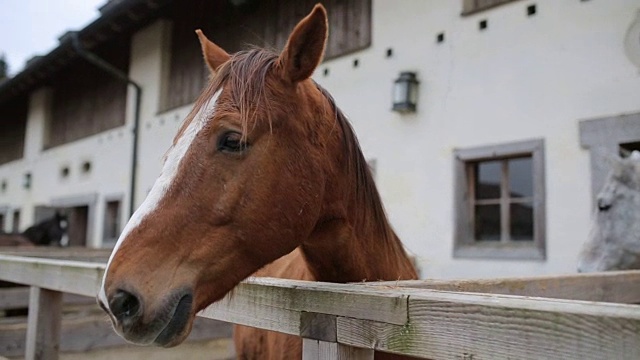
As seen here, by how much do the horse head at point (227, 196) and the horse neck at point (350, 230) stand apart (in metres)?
0.06

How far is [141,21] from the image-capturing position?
32.2ft

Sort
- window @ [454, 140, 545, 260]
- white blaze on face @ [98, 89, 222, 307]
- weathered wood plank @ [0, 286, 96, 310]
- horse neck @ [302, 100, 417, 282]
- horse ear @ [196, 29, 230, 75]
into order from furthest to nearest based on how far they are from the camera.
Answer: window @ [454, 140, 545, 260] → weathered wood plank @ [0, 286, 96, 310] → horse ear @ [196, 29, 230, 75] → horse neck @ [302, 100, 417, 282] → white blaze on face @ [98, 89, 222, 307]

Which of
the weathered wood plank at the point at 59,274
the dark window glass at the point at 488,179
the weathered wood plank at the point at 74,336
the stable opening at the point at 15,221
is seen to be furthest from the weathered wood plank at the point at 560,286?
the stable opening at the point at 15,221

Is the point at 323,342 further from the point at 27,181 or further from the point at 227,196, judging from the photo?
the point at 27,181

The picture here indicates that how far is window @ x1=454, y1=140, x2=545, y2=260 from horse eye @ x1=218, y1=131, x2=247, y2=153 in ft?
11.7

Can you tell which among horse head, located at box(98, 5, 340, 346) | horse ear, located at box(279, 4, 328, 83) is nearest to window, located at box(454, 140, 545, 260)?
horse head, located at box(98, 5, 340, 346)

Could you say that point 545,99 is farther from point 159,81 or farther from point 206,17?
point 159,81

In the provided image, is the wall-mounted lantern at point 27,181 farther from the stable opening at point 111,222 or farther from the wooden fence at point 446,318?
the wooden fence at point 446,318

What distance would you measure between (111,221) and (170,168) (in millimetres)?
9811

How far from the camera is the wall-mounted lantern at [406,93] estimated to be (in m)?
5.36

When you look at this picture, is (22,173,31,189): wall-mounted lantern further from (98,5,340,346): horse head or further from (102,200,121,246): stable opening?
(98,5,340,346): horse head

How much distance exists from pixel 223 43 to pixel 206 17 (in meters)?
0.74

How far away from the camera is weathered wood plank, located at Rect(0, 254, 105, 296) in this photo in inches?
79.5

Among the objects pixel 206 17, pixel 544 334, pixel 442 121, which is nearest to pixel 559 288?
pixel 544 334
